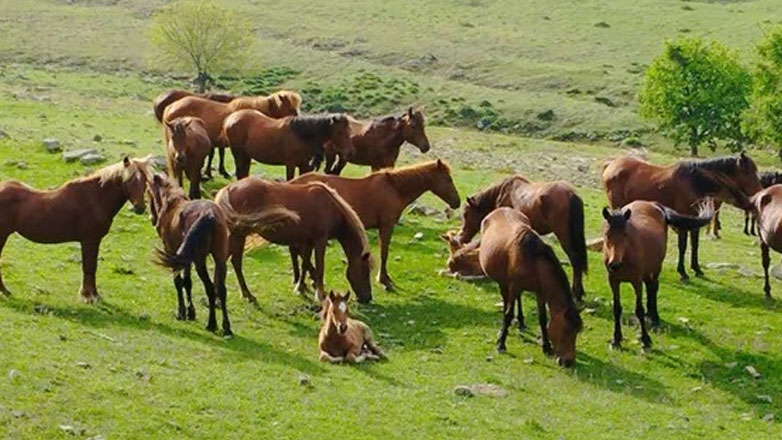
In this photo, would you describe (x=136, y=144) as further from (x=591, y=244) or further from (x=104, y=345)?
(x=104, y=345)

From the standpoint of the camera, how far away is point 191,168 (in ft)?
77.7

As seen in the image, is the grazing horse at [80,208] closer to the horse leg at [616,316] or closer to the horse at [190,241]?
the horse at [190,241]

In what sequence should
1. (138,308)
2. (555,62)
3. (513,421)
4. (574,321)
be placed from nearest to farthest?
(513,421) < (574,321) < (138,308) < (555,62)

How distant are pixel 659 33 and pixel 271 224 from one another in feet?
238

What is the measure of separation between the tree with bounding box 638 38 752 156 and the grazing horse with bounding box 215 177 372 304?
44400 millimetres

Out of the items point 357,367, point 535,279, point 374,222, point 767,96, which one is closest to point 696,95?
point 767,96

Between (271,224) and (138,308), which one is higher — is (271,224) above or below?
above

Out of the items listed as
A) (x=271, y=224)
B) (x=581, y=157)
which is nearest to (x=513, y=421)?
(x=271, y=224)

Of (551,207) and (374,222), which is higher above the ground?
(551,207)

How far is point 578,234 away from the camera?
61.4 ft

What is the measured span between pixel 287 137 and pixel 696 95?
40.6 m

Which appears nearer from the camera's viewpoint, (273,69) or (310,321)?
(310,321)

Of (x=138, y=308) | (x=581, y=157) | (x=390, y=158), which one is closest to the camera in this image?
(x=138, y=308)

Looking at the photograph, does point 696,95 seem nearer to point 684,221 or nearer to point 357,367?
point 684,221
